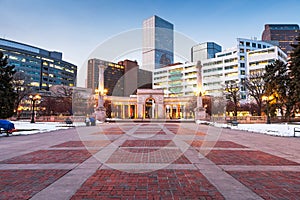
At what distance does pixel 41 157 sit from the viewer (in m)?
7.18

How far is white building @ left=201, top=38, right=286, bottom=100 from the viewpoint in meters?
82.1

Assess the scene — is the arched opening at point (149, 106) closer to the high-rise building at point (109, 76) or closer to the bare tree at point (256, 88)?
the bare tree at point (256, 88)

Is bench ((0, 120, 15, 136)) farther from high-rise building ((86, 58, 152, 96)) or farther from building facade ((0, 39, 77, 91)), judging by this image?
high-rise building ((86, 58, 152, 96))

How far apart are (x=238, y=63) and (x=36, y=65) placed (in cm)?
11128

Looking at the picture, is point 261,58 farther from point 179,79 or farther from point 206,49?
point 206,49

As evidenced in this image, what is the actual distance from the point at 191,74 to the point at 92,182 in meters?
103

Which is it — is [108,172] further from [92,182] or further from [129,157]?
[129,157]

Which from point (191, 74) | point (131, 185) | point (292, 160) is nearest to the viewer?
point (131, 185)

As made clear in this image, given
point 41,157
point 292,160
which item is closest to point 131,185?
point 41,157

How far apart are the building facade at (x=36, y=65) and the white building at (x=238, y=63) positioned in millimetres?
91128

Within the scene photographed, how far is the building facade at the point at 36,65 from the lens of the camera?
10638 cm

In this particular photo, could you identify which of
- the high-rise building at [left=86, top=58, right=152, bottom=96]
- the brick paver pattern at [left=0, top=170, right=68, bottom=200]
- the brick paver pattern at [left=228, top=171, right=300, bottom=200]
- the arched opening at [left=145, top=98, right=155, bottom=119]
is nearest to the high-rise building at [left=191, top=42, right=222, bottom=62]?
the high-rise building at [left=86, top=58, right=152, bottom=96]

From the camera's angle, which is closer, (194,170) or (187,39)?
(194,170)

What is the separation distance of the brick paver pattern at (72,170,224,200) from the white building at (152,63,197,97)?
94.9m
